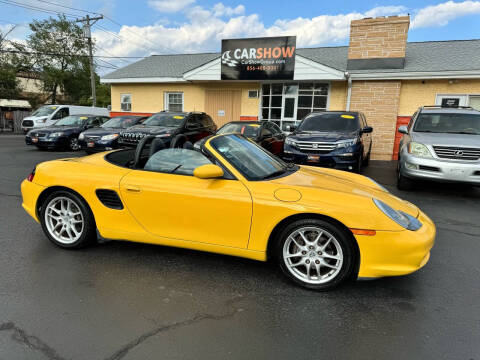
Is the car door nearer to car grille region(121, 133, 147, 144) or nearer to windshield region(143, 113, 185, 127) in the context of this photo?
car grille region(121, 133, 147, 144)

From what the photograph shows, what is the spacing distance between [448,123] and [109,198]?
7262 millimetres

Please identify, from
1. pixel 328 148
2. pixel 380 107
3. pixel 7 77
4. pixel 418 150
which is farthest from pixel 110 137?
pixel 7 77

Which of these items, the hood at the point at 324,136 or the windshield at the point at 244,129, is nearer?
the hood at the point at 324,136

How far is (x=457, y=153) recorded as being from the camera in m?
6.02

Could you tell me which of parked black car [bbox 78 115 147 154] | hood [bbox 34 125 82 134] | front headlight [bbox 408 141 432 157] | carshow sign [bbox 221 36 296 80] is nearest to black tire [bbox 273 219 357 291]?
front headlight [bbox 408 141 432 157]

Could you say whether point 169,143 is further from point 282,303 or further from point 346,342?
point 346,342

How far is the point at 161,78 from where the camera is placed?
16438 mm

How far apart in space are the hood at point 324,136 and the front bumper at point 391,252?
16.3 ft

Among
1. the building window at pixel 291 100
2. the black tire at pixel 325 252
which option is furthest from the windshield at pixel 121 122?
the black tire at pixel 325 252

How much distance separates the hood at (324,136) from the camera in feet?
24.6

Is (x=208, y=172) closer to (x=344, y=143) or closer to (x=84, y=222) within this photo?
(x=84, y=222)

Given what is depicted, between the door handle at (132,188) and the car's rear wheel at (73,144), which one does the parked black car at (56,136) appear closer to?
the car's rear wheel at (73,144)

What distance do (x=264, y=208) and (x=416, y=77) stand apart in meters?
11.7

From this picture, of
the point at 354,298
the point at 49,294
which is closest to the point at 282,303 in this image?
the point at 354,298
